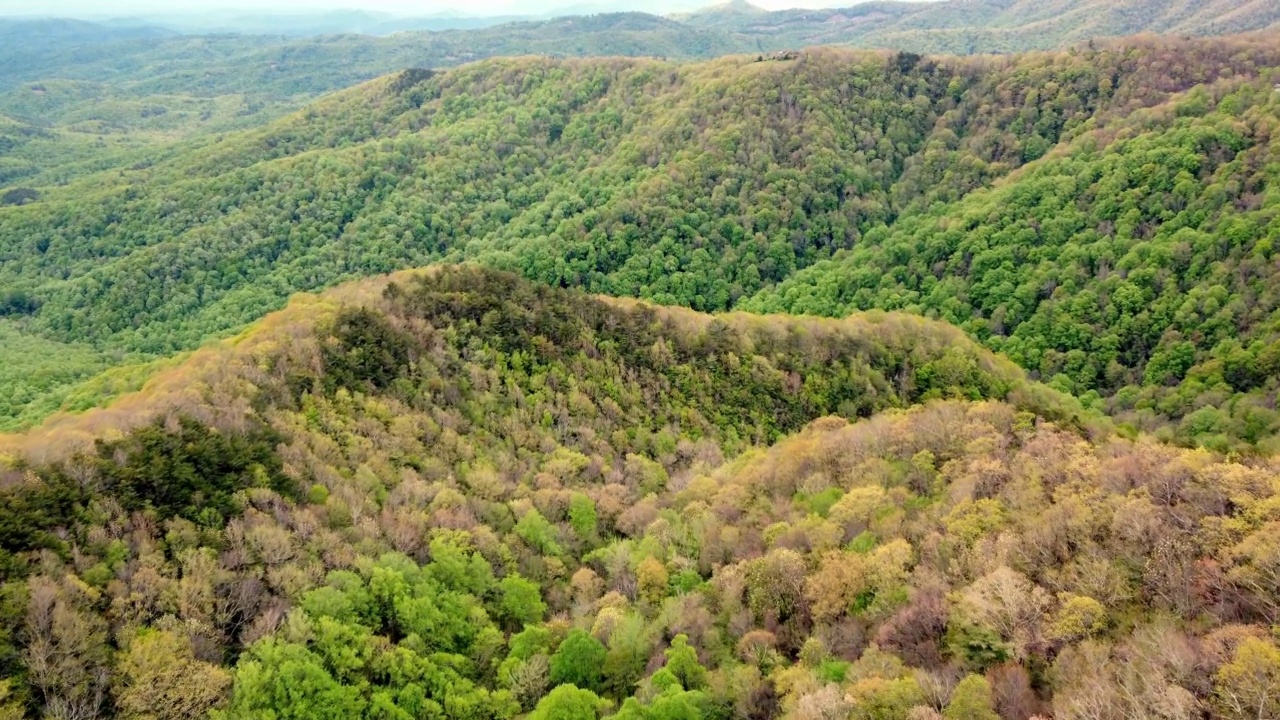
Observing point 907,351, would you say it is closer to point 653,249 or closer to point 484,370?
point 484,370

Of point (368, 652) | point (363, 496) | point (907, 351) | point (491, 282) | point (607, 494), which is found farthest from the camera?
point (907, 351)

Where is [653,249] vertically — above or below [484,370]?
below

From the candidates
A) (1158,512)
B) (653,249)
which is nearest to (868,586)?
(1158,512)

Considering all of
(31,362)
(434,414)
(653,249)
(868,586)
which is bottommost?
(31,362)

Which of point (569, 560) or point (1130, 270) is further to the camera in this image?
point (1130, 270)

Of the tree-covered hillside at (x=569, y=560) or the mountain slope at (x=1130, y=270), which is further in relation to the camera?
the mountain slope at (x=1130, y=270)

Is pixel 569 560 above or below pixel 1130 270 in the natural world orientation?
below

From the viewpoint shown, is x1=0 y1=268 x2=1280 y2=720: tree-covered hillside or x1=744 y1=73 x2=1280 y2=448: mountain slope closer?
x1=0 y1=268 x2=1280 y2=720: tree-covered hillside

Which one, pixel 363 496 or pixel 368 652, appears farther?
pixel 363 496
